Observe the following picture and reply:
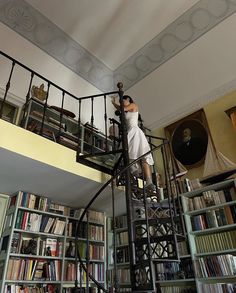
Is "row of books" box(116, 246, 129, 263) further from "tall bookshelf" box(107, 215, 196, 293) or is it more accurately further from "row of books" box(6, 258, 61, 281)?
"row of books" box(6, 258, 61, 281)

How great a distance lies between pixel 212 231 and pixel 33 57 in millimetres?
4533

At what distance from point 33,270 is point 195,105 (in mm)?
4191

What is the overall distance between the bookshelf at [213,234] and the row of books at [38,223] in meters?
1.88

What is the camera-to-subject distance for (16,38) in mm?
5191

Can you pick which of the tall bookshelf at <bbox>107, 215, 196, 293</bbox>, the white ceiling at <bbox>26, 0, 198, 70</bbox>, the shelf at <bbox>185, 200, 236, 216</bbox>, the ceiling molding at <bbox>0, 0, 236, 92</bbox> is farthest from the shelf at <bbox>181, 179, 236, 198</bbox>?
the white ceiling at <bbox>26, 0, 198, 70</bbox>

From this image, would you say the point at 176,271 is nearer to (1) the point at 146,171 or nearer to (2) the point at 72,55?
(1) the point at 146,171

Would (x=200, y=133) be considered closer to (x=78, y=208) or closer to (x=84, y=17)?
(x=78, y=208)

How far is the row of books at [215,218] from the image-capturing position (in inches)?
142

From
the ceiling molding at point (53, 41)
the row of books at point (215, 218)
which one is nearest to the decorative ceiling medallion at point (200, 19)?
the ceiling molding at point (53, 41)

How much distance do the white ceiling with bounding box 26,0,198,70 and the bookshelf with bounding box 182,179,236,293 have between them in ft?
12.7

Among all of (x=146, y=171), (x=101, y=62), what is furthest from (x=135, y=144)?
(x=101, y=62)

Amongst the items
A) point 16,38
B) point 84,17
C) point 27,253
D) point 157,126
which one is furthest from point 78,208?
point 84,17

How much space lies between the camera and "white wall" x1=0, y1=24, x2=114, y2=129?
476 cm

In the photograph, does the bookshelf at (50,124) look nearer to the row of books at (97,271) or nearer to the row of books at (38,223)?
the row of books at (38,223)
